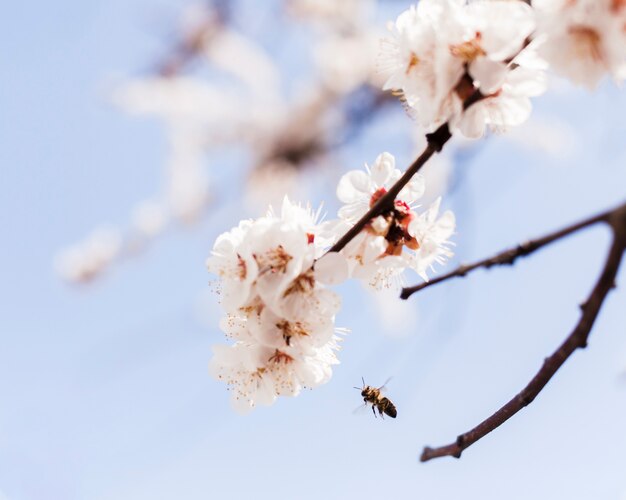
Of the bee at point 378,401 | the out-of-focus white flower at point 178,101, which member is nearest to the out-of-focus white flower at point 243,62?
the out-of-focus white flower at point 178,101

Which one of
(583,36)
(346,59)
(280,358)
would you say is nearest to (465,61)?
(583,36)

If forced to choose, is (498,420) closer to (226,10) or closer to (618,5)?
(618,5)

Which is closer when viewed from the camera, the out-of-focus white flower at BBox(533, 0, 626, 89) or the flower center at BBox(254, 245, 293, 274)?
the out-of-focus white flower at BBox(533, 0, 626, 89)

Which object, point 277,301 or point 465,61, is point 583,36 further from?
point 277,301

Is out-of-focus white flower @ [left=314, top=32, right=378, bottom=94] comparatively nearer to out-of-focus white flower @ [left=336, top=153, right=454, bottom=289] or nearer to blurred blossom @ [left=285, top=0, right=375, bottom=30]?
blurred blossom @ [left=285, top=0, right=375, bottom=30]

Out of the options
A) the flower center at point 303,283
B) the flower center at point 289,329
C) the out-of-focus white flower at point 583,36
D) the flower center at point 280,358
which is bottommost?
the flower center at point 280,358

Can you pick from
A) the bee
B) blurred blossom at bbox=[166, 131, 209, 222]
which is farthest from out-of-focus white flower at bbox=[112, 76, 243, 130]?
the bee

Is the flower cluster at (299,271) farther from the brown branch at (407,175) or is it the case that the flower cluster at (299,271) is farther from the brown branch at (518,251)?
the brown branch at (518,251)
